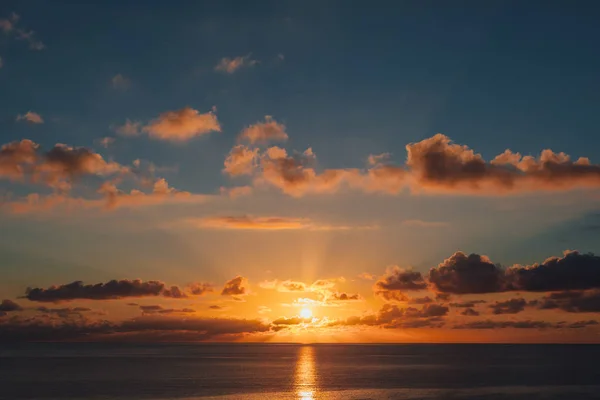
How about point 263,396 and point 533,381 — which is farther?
point 533,381

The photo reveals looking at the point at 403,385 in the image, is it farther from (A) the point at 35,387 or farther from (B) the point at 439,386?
(A) the point at 35,387

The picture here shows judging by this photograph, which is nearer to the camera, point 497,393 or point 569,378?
point 497,393

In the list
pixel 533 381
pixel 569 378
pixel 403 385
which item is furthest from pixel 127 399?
pixel 569 378

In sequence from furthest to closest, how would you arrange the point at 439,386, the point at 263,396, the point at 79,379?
the point at 79,379
the point at 439,386
the point at 263,396

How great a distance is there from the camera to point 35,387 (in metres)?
109

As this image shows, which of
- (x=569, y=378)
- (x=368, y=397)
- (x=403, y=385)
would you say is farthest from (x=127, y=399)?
(x=569, y=378)

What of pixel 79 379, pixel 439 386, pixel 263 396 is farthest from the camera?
pixel 79 379

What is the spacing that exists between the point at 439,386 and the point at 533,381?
25.8 metres

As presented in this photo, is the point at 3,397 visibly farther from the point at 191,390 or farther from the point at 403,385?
the point at 403,385

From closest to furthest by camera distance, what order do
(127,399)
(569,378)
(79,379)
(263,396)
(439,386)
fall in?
(127,399) < (263,396) < (439,386) < (79,379) < (569,378)

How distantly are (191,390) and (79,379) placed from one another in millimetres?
38107

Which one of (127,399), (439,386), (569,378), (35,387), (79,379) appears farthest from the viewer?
(569,378)

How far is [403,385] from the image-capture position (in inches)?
4646

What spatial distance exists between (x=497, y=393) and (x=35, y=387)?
79.4 metres
